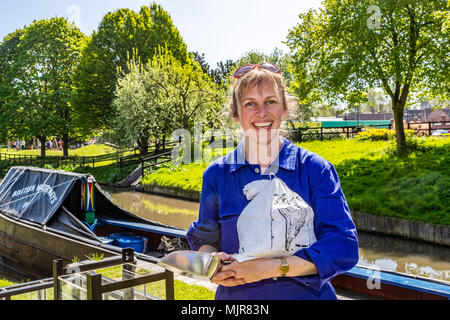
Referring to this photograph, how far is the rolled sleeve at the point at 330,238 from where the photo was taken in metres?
1.65

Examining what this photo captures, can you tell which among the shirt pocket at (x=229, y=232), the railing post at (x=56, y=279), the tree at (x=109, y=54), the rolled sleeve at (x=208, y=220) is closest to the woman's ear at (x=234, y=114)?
the rolled sleeve at (x=208, y=220)

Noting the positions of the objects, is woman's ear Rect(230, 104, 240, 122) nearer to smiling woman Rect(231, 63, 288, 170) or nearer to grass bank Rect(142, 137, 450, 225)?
smiling woman Rect(231, 63, 288, 170)

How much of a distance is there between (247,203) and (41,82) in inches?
1682

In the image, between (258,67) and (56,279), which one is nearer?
(258,67)

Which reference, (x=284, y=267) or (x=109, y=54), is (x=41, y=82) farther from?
(x=284, y=267)

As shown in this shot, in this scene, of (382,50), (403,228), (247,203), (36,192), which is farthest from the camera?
(382,50)

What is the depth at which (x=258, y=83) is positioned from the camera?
1905 millimetres

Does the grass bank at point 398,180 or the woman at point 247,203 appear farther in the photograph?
the grass bank at point 398,180

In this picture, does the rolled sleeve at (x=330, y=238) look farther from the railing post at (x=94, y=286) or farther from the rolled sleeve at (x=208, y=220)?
the railing post at (x=94, y=286)

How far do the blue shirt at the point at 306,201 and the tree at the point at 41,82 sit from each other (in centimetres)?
3969

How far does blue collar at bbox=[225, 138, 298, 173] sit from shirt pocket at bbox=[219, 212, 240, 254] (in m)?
0.20

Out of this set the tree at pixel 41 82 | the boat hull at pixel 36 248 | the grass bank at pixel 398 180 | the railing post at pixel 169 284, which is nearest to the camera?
the railing post at pixel 169 284

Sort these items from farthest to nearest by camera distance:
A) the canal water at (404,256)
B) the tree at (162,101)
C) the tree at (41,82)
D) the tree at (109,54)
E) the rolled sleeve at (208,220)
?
the tree at (41,82) < the tree at (109,54) < the tree at (162,101) < the canal water at (404,256) < the rolled sleeve at (208,220)

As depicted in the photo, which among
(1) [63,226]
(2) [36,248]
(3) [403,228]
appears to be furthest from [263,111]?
(3) [403,228]
